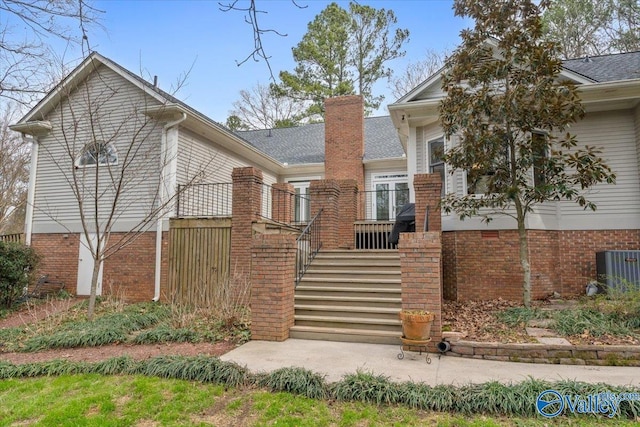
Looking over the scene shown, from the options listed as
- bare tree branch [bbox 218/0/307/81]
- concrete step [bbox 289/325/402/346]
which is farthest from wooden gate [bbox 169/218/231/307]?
bare tree branch [bbox 218/0/307/81]

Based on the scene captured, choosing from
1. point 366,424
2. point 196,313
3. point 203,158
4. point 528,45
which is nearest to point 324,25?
point 203,158

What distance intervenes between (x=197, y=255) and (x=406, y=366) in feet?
19.8

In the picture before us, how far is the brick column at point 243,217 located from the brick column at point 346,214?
2.24 meters

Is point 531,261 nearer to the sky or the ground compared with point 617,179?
nearer to the ground

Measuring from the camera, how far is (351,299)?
21.1ft

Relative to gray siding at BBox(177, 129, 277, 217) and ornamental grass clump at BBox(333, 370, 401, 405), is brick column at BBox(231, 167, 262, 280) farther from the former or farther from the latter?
ornamental grass clump at BBox(333, 370, 401, 405)

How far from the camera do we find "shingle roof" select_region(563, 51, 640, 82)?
8.29 m

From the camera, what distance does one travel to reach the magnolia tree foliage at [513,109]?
6.19 metres

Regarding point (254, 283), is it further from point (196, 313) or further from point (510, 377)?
point (510, 377)

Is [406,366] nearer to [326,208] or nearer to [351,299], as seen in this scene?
[351,299]

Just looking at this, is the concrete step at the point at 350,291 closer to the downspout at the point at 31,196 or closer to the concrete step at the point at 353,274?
the concrete step at the point at 353,274

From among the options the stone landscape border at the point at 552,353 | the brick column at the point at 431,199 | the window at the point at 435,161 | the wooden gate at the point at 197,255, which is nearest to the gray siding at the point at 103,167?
the wooden gate at the point at 197,255

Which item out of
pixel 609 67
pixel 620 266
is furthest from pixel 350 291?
pixel 609 67

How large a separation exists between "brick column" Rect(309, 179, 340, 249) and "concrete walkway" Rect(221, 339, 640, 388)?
3.91 meters
